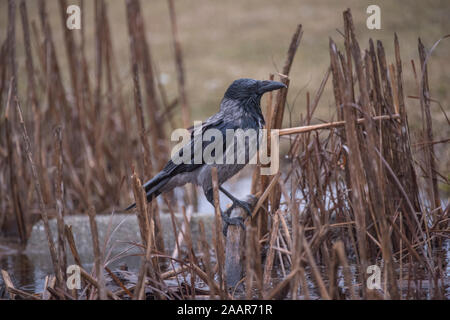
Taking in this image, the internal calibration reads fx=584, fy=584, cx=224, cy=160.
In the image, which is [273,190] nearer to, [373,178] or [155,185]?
[155,185]

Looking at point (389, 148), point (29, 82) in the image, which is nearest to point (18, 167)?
point (29, 82)

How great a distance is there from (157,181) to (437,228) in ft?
4.66

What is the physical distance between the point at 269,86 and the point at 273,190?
0.52 metres

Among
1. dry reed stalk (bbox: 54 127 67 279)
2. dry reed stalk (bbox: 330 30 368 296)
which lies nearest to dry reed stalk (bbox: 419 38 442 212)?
dry reed stalk (bbox: 330 30 368 296)

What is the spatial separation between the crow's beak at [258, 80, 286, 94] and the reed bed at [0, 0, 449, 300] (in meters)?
0.05

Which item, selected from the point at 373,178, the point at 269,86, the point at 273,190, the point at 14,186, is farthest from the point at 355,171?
the point at 14,186

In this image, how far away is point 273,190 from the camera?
2875mm

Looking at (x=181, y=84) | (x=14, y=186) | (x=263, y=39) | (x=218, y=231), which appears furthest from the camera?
(x=263, y=39)

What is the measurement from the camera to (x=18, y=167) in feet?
Result: 13.3

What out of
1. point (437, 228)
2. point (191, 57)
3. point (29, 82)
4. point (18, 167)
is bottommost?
point (437, 228)

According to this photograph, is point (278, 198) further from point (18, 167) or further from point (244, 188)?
point (244, 188)

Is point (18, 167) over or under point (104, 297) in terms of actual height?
over

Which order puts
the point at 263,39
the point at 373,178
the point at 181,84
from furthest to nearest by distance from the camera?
the point at 263,39, the point at 181,84, the point at 373,178

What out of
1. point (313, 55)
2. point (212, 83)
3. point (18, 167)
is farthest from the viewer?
point (212, 83)
